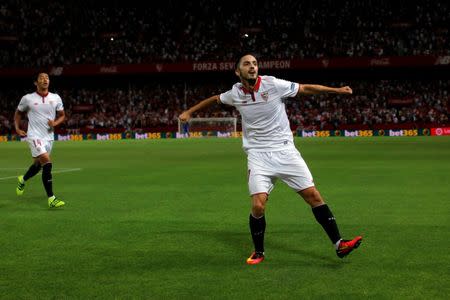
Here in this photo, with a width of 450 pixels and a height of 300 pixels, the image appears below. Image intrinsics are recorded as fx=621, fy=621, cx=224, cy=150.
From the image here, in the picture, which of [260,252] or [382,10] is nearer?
[260,252]

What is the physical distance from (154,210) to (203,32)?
51404mm

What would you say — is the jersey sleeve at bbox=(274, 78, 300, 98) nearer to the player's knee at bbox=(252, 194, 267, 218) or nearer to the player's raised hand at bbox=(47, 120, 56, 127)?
the player's knee at bbox=(252, 194, 267, 218)

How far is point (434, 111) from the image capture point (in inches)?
1992

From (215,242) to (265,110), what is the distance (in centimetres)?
190

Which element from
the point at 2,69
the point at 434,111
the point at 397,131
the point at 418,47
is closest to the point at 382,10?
the point at 418,47

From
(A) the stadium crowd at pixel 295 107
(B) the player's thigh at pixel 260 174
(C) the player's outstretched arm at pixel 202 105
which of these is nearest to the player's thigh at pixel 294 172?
(B) the player's thigh at pixel 260 174

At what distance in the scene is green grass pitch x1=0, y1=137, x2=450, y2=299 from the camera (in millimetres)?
5480

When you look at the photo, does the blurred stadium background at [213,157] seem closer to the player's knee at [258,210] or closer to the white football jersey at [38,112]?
the player's knee at [258,210]

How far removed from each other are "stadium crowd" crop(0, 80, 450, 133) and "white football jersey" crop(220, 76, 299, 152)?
42533 mm

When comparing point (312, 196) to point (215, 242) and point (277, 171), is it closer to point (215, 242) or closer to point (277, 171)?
point (277, 171)

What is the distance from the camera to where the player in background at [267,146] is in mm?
6543

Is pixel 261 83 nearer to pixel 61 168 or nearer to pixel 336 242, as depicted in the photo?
pixel 336 242

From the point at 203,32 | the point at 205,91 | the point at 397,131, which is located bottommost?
the point at 397,131

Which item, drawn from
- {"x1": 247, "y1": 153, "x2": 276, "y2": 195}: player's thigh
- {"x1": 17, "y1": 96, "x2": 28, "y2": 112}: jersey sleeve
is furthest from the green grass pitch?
{"x1": 17, "y1": 96, "x2": 28, "y2": 112}: jersey sleeve
